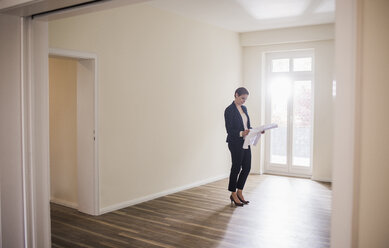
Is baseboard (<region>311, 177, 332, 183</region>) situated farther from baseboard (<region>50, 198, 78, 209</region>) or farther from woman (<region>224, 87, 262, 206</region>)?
baseboard (<region>50, 198, 78, 209</region>)

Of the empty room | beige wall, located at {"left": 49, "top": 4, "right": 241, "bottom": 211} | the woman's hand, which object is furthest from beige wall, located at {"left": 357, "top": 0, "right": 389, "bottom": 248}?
beige wall, located at {"left": 49, "top": 4, "right": 241, "bottom": 211}

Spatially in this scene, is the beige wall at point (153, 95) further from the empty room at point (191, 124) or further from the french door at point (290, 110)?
the french door at point (290, 110)

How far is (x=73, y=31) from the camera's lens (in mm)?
4137

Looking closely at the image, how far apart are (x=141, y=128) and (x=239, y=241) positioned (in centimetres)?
224

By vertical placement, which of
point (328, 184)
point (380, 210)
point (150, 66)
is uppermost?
point (150, 66)

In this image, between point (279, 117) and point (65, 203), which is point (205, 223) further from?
point (279, 117)

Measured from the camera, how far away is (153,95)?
5.22 m

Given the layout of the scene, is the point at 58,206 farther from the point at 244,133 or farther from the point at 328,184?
the point at 328,184

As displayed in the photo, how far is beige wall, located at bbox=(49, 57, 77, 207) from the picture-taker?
15.7 ft

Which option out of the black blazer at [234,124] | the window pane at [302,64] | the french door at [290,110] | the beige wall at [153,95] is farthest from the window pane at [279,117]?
the black blazer at [234,124]

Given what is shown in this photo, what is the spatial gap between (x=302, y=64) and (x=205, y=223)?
4.33 metres

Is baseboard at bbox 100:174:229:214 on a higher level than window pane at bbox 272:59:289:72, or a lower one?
lower

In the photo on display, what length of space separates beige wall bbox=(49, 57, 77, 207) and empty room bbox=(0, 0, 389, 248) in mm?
25

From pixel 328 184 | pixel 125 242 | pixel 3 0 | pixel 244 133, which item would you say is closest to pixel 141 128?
pixel 244 133
